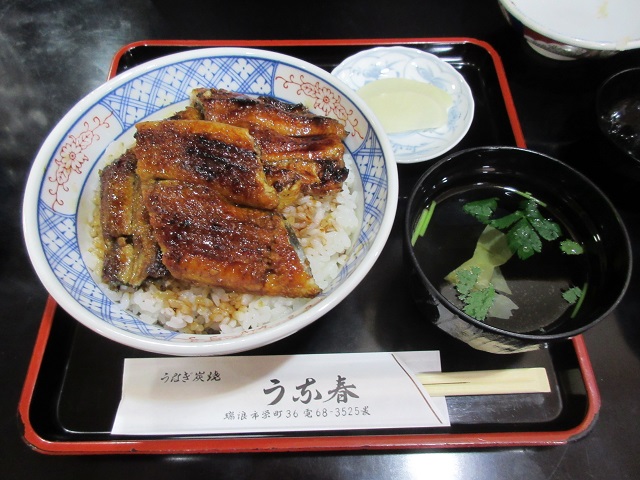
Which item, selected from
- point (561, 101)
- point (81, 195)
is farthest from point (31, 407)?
point (561, 101)

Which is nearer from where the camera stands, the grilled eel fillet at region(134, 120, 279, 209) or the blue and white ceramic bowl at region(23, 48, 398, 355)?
the blue and white ceramic bowl at region(23, 48, 398, 355)

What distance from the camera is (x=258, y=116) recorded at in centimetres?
181

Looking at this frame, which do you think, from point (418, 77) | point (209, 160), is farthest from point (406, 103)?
point (209, 160)

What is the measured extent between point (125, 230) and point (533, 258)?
1574 mm

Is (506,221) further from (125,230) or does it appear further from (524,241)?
(125,230)

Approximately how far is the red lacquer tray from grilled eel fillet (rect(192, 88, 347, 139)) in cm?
60

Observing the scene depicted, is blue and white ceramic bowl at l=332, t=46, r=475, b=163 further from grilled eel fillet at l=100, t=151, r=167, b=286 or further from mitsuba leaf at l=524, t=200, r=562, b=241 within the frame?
grilled eel fillet at l=100, t=151, r=167, b=286

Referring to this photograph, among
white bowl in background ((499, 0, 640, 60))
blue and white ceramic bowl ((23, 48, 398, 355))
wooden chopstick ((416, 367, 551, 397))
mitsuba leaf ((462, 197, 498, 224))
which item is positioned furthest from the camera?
white bowl in background ((499, 0, 640, 60))

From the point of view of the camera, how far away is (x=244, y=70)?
1.98 m

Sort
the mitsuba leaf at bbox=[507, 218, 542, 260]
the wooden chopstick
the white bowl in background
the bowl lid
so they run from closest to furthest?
1. the wooden chopstick
2. the mitsuba leaf at bbox=[507, 218, 542, 260]
3. the white bowl in background
4. the bowl lid

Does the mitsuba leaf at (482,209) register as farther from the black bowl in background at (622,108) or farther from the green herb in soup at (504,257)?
the black bowl in background at (622,108)

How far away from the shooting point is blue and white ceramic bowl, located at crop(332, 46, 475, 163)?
91.0 inches

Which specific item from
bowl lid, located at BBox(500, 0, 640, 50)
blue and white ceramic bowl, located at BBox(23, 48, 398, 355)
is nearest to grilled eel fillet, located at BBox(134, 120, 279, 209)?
blue and white ceramic bowl, located at BBox(23, 48, 398, 355)

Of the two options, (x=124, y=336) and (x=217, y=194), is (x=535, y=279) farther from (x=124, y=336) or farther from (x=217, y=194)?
(x=124, y=336)
